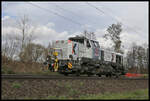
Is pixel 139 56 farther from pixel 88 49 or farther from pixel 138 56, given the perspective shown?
pixel 88 49

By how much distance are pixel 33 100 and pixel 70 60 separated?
351 inches

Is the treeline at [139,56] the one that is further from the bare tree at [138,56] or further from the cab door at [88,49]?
the cab door at [88,49]

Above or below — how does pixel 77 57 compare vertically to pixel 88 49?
below

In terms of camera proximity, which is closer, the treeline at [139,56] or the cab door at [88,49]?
the cab door at [88,49]

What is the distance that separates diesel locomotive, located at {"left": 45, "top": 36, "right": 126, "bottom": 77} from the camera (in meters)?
15.0

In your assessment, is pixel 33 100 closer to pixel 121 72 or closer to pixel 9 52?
pixel 121 72

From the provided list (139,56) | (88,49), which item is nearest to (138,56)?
(139,56)

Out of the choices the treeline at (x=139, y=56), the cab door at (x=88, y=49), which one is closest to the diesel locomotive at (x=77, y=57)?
the cab door at (x=88, y=49)

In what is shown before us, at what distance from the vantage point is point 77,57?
1561cm

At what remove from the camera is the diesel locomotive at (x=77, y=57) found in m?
15.0

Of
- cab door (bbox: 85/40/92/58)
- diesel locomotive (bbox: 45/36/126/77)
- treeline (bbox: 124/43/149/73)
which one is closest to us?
diesel locomotive (bbox: 45/36/126/77)

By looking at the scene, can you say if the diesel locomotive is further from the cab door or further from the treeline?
the treeline

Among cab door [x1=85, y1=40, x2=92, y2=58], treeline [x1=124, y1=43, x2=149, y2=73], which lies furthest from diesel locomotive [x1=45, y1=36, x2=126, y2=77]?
treeline [x1=124, y1=43, x2=149, y2=73]

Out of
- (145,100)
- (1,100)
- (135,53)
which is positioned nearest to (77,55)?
(145,100)
